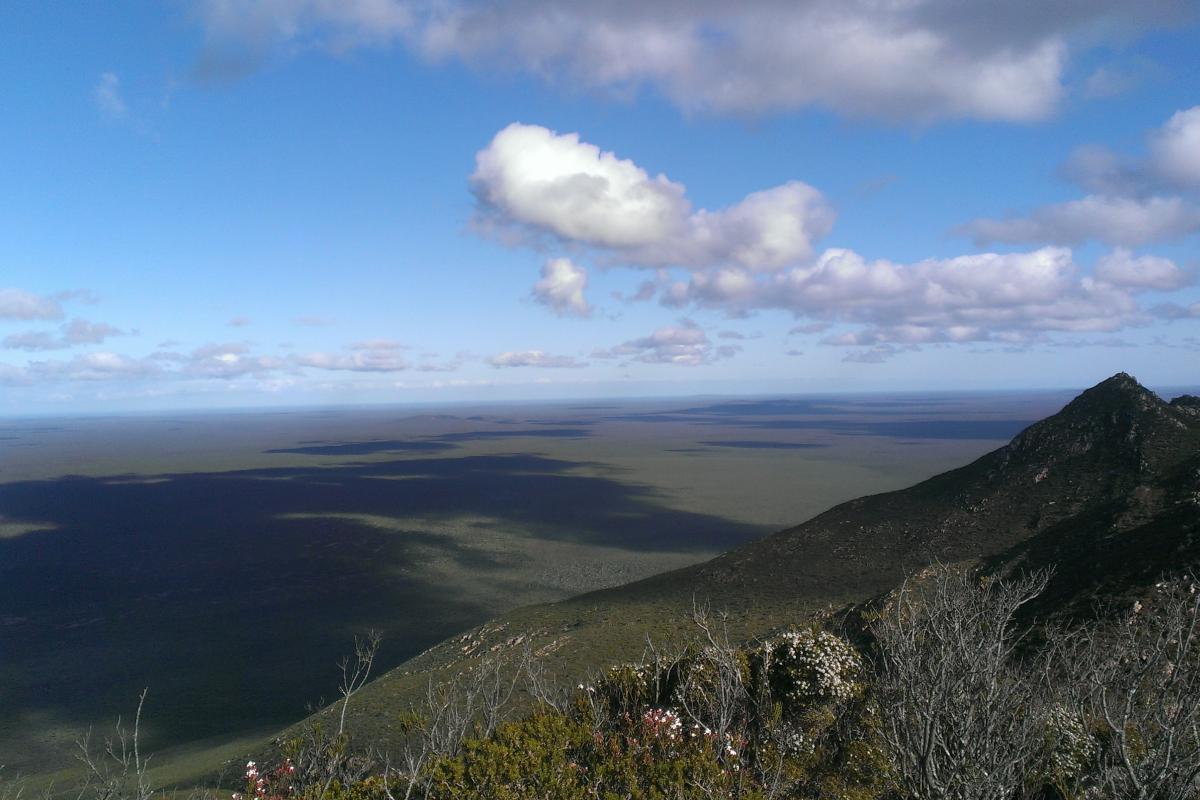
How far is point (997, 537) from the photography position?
4944cm

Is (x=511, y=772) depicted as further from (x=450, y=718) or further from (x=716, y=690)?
(x=716, y=690)

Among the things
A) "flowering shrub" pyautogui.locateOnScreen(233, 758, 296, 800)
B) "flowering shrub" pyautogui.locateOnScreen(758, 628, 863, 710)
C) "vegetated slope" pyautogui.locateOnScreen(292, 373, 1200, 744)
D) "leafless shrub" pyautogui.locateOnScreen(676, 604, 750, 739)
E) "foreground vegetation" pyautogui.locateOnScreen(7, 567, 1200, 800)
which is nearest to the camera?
"foreground vegetation" pyautogui.locateOnScreen(7, 567, 1200, 800)

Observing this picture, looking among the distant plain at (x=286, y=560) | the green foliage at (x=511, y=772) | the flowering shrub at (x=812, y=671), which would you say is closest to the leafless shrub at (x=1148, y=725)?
the flowering shrub at (x=812, y=671)

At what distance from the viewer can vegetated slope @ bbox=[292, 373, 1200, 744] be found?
111 feet

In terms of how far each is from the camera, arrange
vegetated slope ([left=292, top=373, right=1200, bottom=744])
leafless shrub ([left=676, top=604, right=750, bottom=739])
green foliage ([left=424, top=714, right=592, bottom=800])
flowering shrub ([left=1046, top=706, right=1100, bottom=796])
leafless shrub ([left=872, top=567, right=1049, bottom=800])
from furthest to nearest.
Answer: vegetated slope ([left=292, top=373, right=1200, bottom=744]) → leafless shrub ([left=676, top=604, right=750, bottom=739]) → flowering shrub ([left=1046, top=706, right=1100, bottom=796]) → green foliage ([left=424, top=714, right=592, bottom=800]) → leafless shrub ([left=872, top=567, right=1049, bottom=800])

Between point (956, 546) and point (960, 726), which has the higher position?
point (960, 726)

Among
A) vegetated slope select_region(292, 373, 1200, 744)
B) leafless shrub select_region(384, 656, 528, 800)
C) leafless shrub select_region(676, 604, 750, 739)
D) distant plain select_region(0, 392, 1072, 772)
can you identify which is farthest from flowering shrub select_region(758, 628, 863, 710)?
distant plain select_region(0, 392, 1072, 772)

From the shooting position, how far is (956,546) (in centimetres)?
5062

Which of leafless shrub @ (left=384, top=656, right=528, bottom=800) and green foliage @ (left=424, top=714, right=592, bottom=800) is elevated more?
green foliage @ (left=424, top=714, right=592, bottom=800)

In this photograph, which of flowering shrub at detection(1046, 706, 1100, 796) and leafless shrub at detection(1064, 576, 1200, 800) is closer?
leafless shrub at detection(1064, 576, 1200, 800)

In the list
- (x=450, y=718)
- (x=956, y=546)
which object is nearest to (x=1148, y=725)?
(x=450, y=718)

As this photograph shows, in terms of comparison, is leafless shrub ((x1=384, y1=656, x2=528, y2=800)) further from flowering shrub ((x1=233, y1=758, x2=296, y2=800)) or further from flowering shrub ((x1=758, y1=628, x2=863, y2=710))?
flowering shrub ((x1=758, y1=628, x2=863, y2=710))

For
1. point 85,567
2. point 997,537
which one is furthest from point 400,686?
point 85,567

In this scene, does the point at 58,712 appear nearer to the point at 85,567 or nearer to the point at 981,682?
the point at 85,567
